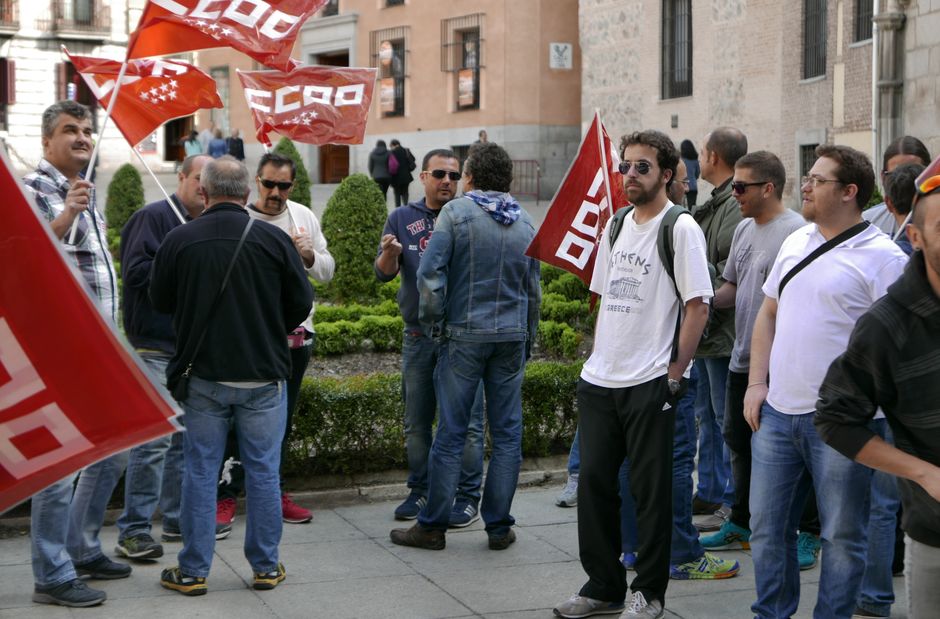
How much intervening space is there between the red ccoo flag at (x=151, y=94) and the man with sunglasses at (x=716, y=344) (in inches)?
119

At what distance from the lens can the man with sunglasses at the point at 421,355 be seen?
7.18 metres

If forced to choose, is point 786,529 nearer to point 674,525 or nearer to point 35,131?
point 674,525

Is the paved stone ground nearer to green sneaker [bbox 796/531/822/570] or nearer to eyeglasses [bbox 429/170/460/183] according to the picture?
green sneaker [bbox 796/531/822/570]

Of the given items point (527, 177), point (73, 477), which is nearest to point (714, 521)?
point (73, 477)

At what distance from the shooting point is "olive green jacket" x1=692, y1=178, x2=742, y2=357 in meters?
6.85

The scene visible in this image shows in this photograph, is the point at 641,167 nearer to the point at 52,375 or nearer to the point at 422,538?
the point at 422,538

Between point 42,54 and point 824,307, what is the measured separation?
45.6 m

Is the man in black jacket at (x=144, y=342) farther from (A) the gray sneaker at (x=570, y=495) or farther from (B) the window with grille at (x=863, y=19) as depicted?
(B) the window with grille at (x=863, y=19)

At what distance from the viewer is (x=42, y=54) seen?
46438mm

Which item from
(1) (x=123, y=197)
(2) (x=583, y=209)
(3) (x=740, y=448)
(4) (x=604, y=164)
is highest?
(4) (x=604, y=164)

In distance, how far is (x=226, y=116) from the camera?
43750 mm

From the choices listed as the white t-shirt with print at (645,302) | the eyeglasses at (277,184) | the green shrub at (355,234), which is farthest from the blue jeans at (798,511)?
the green shrub at (355,234)

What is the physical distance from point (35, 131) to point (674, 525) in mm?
43667

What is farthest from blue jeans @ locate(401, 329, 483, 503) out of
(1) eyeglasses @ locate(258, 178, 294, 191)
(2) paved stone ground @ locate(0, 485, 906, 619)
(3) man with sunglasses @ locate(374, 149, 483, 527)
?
(1) eyeglasses @ locate(258, 178, 294, 191)
